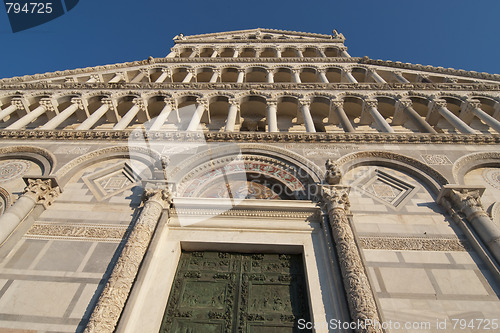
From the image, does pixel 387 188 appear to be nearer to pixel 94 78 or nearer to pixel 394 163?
pixel 394 163

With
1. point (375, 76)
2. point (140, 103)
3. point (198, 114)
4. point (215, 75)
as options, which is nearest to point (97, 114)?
point (140, 103)

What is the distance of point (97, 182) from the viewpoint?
8.05m

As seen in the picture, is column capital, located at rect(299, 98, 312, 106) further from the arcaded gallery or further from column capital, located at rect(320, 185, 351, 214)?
column capital, located at rect(320, 185, 351, 214)

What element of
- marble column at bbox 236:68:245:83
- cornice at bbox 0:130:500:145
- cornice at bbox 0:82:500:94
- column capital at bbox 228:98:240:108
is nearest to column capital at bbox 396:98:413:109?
cornice at bbox 0:82:500:94

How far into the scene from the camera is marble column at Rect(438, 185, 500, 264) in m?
5.78

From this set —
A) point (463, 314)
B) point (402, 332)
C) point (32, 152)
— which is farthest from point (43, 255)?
point (463, 314)

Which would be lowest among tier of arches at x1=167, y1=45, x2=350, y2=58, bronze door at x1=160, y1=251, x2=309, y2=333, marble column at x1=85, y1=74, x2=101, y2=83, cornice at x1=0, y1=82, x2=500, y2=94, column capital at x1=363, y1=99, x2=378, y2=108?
bronze door at x1=160, y1=251, x2=309, y2=333

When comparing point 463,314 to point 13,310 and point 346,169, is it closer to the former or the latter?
point 346,169

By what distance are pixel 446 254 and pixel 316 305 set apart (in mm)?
2736

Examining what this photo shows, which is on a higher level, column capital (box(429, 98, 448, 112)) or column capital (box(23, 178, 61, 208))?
column capital (box(429, 98, 448, 112))

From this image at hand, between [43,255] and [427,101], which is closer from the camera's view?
[43,255]

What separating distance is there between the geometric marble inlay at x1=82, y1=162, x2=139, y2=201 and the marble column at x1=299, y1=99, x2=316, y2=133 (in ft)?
17.5

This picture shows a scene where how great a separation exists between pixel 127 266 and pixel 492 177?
861cm

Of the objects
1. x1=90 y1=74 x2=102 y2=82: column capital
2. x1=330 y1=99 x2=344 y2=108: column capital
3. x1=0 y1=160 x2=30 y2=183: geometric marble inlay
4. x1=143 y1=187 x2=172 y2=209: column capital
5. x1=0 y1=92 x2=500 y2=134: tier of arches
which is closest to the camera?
x1=143 y1=187 x2=172 y2=209: column capital
